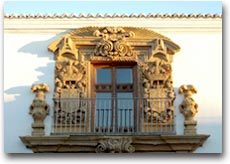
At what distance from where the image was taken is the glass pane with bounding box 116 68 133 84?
458 inches

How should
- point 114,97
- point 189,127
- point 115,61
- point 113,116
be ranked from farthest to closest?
point 115,61
point 114,97
point 113,116
point 189,127

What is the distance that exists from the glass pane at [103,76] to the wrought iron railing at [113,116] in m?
0.32

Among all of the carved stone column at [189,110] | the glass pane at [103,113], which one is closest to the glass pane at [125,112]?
the glass pane at [103,113]

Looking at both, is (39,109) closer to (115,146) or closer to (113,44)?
(115,146)

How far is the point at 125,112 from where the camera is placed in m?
11.4

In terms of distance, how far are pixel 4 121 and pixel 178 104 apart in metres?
2.39

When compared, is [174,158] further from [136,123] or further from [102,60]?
[102,60]

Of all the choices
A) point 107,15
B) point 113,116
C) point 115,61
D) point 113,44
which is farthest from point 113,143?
point 107,15

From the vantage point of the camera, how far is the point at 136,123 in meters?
11.3

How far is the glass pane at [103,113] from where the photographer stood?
444 inches

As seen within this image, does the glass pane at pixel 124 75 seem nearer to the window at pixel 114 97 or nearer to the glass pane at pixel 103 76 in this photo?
the window at pixel 114 97

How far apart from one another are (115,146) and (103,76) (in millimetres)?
1154

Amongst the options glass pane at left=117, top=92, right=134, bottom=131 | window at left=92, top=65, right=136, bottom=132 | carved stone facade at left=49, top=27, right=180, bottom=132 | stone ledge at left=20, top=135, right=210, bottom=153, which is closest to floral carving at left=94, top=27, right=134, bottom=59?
carved stone facade at left=49, top=27, right=180, bottom=132

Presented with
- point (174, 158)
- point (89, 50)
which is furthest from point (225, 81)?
point (89, 50)
